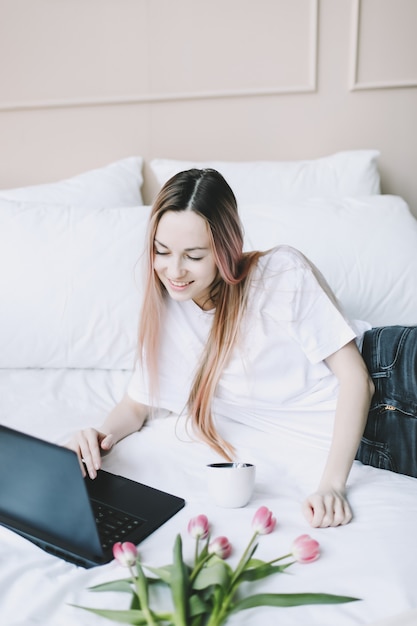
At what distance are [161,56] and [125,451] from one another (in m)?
1.33

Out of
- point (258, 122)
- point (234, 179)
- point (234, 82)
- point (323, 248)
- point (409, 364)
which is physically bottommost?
point (409, 364)

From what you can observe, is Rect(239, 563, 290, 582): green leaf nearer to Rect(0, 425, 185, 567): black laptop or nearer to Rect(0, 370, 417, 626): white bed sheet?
Rect(0, 370, 417, 626): white bed sheet

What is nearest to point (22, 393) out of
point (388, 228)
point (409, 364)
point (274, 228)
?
point (274, 228)

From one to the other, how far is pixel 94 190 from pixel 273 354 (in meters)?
0.92

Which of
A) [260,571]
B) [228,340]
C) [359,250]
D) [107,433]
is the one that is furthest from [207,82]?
[260,571]

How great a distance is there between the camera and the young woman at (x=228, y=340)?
1195 mm

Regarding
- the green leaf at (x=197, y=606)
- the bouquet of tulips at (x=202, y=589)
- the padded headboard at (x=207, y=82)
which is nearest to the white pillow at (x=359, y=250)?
the padded headboard at (x=207, y=82)

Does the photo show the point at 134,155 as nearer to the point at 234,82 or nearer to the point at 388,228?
the point at 234,82

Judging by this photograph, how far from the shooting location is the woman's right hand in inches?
46.1

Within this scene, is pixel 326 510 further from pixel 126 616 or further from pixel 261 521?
pixel 126 616

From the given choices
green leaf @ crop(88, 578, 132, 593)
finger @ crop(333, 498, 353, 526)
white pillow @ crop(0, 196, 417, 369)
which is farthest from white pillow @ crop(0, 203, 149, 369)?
green leaf @ crop(88, 578, 132, 593)

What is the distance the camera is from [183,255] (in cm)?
121

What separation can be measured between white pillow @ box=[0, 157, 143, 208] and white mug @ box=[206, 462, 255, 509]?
1.08m

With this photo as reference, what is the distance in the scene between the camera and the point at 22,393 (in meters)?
1.55
